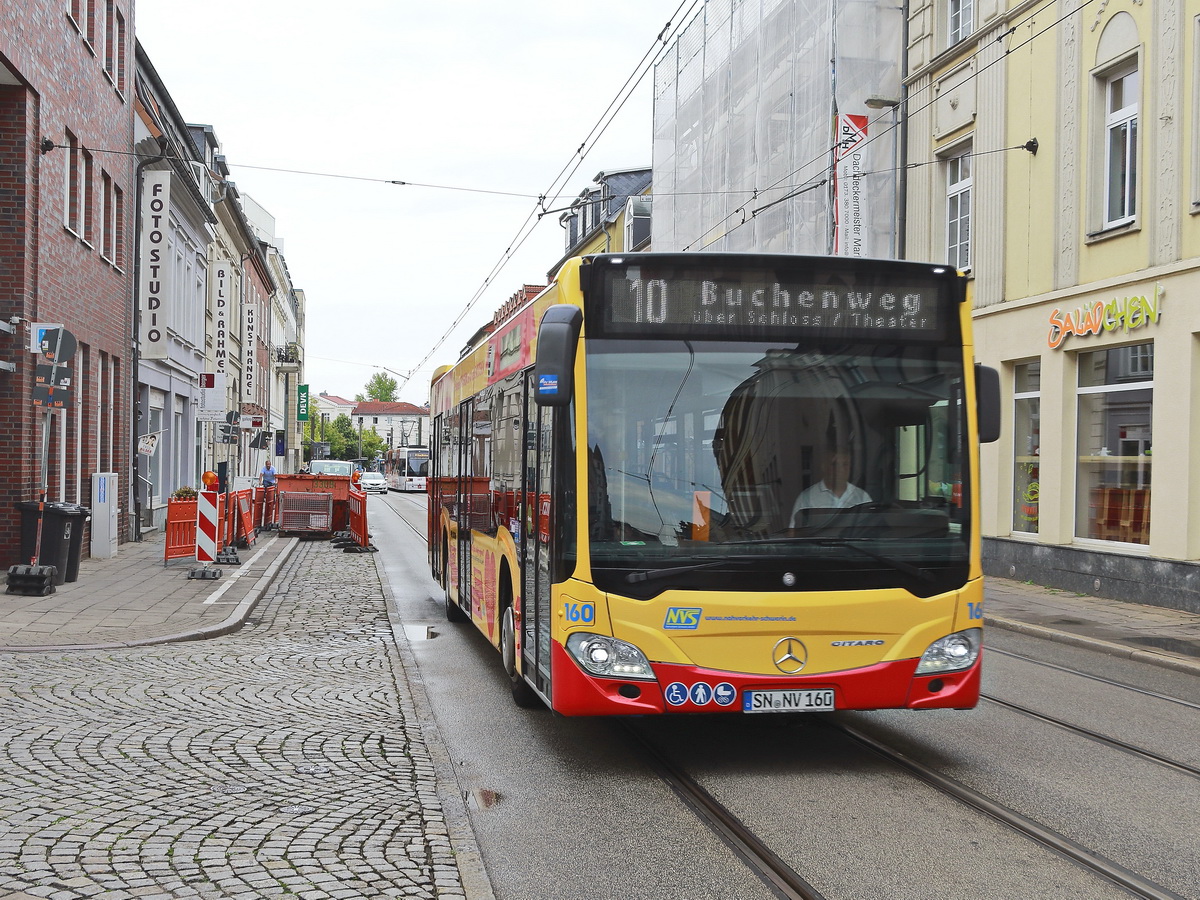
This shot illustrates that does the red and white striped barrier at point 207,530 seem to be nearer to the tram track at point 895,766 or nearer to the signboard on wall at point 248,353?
the tram track at point 895,766

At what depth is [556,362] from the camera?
622cm

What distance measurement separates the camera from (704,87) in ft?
98.5

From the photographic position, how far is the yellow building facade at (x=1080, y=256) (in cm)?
1475

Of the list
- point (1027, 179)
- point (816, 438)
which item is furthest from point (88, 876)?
point (1027, 179)

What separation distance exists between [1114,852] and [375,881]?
2.90 m

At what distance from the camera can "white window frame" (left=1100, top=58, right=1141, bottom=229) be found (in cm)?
1591

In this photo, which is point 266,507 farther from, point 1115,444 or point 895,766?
point 895,766

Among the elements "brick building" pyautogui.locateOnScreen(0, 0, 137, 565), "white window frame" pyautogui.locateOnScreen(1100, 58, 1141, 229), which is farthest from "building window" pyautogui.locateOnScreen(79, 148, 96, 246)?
"white window frame" pyautogui.locateOnScreen(1100, 58, 1141, 229)

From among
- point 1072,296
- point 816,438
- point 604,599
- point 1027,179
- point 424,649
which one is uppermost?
point 1027,179

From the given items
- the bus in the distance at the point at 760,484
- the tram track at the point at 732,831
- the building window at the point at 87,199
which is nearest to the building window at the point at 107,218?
the building window at the point at 87,199

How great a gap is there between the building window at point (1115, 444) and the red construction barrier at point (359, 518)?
13.2m

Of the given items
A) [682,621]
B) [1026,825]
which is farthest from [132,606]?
[1026,825]

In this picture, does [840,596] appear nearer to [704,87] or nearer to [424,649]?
[424,649]

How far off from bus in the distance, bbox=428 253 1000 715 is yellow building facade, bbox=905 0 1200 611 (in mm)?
9036
